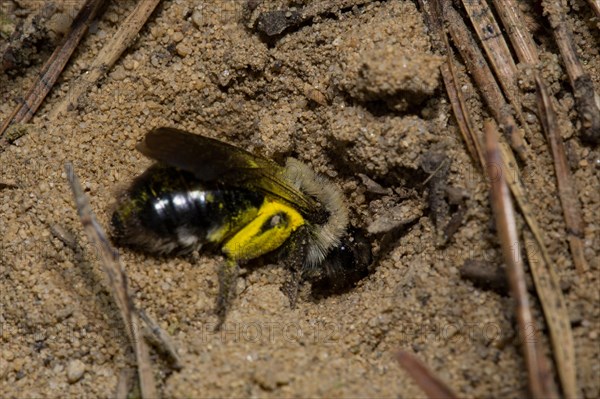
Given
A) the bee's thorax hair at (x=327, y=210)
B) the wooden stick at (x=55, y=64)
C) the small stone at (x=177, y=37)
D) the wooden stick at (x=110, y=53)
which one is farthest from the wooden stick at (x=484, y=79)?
the wooden stick at (x=55, y=64)

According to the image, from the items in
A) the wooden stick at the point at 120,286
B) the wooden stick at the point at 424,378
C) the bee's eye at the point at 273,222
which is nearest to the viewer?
the wooden stick at the point at 424,378

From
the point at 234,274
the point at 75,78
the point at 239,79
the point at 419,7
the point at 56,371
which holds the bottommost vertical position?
the point at 56,371

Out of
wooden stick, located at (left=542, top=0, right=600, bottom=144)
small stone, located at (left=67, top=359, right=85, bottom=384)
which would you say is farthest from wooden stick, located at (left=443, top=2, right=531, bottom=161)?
small stone, located at (left=67, top=359, right=85, bottom=384)

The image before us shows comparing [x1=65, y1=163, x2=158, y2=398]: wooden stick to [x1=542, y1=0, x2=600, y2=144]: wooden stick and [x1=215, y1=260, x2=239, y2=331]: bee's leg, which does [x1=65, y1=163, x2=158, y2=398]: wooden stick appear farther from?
[x1=542, y1=0, x2=600, y2=144]: wooden stick

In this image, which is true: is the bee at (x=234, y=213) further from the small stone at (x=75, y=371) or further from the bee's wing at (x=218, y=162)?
the small stone at (x=75, y=371)

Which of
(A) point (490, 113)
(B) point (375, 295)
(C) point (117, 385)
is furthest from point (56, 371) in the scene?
(A) point (490, 113)

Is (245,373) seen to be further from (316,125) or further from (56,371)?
(316,125)

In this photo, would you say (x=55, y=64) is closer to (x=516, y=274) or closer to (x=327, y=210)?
(x=327, y=210)
